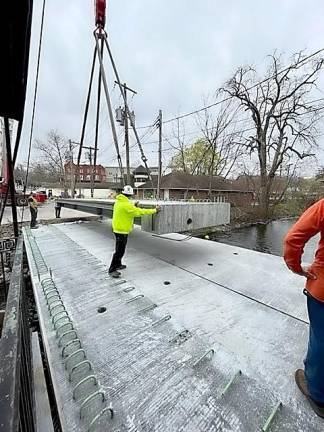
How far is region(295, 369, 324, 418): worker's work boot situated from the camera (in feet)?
4.29

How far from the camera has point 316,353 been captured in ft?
4.14

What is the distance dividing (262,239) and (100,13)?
1219cm

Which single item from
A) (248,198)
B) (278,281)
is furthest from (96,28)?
(248,198)

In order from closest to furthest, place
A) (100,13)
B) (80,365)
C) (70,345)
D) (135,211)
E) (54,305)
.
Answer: (80,365) < (70,345) < (54,305) < (135,211) < (100,13)

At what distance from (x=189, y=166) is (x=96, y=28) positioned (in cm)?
2621

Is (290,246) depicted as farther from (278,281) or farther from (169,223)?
(169,223)

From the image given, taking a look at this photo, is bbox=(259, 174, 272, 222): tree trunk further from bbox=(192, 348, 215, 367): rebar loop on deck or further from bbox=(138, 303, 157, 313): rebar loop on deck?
bbox=(192, 348, 215, 367): rebar loop on deck

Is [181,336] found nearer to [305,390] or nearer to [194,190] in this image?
[305,390]

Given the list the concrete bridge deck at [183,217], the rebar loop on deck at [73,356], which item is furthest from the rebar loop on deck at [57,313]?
the concrete bridge deck at [183,217]

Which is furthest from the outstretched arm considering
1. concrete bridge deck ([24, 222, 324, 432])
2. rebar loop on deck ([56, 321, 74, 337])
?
rebar loop on deck ([56, 321, 74, 337])

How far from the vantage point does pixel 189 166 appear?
31672mm

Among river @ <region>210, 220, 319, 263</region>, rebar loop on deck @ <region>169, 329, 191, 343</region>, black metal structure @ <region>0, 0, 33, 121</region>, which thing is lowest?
river @ <region>210, 220, 319, 263</region>

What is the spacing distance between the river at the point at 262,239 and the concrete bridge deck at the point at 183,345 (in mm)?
8015

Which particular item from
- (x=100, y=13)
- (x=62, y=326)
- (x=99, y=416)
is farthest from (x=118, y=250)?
(x=100, y=13)
